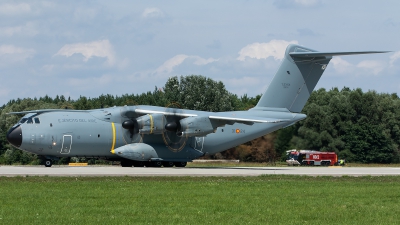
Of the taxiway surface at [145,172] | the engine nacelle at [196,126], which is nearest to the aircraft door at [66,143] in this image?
the taxiway surface at [145,172]

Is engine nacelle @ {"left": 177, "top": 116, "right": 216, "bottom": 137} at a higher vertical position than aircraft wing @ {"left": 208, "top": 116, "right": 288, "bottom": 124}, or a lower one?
lower

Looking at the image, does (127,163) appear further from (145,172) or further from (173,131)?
(145,172)

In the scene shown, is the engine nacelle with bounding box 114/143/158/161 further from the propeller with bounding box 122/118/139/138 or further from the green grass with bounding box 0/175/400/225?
the green grass with bounding box 0/175/400/225

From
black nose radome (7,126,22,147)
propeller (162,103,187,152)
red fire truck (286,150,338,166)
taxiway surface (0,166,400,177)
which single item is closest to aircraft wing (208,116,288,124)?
propeller (162,103,187,152)

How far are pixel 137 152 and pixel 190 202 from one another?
19889 mm

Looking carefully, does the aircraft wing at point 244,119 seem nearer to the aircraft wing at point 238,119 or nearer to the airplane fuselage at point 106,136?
the aircraft wing at point 238,119

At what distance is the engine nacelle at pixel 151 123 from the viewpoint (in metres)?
35.9

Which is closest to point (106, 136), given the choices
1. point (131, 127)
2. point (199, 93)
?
point (131, 127)

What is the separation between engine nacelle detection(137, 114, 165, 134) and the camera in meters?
35.9

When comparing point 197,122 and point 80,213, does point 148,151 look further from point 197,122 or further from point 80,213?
point 80,213

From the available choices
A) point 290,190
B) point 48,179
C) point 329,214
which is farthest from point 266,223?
point 48,179

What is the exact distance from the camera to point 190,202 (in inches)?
650

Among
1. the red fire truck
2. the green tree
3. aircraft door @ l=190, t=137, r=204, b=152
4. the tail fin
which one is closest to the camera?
aircraft door @ l=190, t=137, r=204, b=152

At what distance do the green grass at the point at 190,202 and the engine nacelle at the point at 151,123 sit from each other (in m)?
11.8
